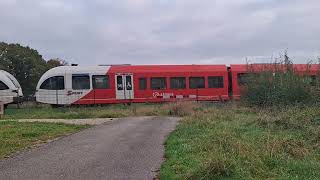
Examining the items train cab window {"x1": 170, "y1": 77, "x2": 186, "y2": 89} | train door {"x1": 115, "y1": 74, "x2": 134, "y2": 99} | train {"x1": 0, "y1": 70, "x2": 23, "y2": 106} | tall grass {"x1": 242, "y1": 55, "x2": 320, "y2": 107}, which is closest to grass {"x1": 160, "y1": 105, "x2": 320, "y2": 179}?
tall grass {"x1": 242, "y1": 55, "x2": 320, "y2": 107}

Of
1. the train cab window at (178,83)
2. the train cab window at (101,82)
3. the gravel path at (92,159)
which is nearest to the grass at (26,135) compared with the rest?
the gravel path at (92,159)

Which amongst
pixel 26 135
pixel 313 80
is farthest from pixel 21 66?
pixel 26 135

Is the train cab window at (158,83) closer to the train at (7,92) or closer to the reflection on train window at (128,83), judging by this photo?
the reflection on train window at (128,83)

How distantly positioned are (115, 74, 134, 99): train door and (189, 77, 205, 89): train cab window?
449 centimetres

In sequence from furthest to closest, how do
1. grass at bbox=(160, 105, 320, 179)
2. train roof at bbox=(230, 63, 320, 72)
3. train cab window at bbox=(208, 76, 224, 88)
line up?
train cab window at bbox=(208, 76, 224, 88) < train roof at bbox=(230, 63, 320, 72) < grass at bbox=(160, 105, 320, 179)

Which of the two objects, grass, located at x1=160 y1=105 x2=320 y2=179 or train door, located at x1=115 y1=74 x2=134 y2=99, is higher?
train door, located at x1=115 y1=74 x2=134 y2=99

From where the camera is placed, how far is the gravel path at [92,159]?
33.5 feet

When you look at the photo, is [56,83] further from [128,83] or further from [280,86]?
[280,86]

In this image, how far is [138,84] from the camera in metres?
39.7

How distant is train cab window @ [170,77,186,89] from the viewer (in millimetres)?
40094

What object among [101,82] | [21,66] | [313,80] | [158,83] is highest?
[21,66]

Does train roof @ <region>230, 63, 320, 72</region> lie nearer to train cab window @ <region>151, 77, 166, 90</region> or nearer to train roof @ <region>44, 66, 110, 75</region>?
train cab window @ <region>151, 77, 166, 90</region>

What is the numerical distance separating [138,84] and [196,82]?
435 cm

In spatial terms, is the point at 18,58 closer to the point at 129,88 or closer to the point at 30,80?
the point at 30,80
